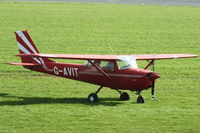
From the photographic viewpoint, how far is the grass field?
18344mm

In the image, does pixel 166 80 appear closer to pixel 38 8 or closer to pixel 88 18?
→ pixel 88 18

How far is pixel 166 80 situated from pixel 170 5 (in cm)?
3287

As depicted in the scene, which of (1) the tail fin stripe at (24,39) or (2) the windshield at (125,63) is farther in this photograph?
(1) the tail fin stripe at (24,39)

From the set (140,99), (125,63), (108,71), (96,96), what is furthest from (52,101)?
(140,99)

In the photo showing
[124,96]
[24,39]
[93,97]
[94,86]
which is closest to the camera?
[93,97]

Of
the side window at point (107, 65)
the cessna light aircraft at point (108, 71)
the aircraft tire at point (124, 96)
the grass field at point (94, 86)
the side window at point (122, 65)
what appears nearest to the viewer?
the grass field at point (94, 86)

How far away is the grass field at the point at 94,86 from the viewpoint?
18.3 meters

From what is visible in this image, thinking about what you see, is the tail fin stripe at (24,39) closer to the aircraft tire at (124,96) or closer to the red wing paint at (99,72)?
the red wing paint at (99,72)

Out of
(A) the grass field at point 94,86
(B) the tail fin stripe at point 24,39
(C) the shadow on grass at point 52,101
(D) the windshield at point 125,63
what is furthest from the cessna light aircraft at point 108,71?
(B) the tail fin stripe at point 24,39

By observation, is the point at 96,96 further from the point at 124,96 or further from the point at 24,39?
the point at 24,39

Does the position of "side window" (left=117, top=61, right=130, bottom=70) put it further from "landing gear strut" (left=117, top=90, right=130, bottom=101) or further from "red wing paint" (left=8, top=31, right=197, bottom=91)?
"landing gear strut" (left=117, top=90, right=130, bottom=101)

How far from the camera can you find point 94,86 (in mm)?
24641

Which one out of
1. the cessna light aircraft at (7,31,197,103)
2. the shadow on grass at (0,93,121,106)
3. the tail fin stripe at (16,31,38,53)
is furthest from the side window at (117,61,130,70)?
the tail fin stripe at (16,31,38,53)

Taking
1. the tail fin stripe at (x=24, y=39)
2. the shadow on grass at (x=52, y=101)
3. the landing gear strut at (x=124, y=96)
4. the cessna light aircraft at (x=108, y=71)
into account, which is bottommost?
the shadow on grass at (x=52, y=101)
